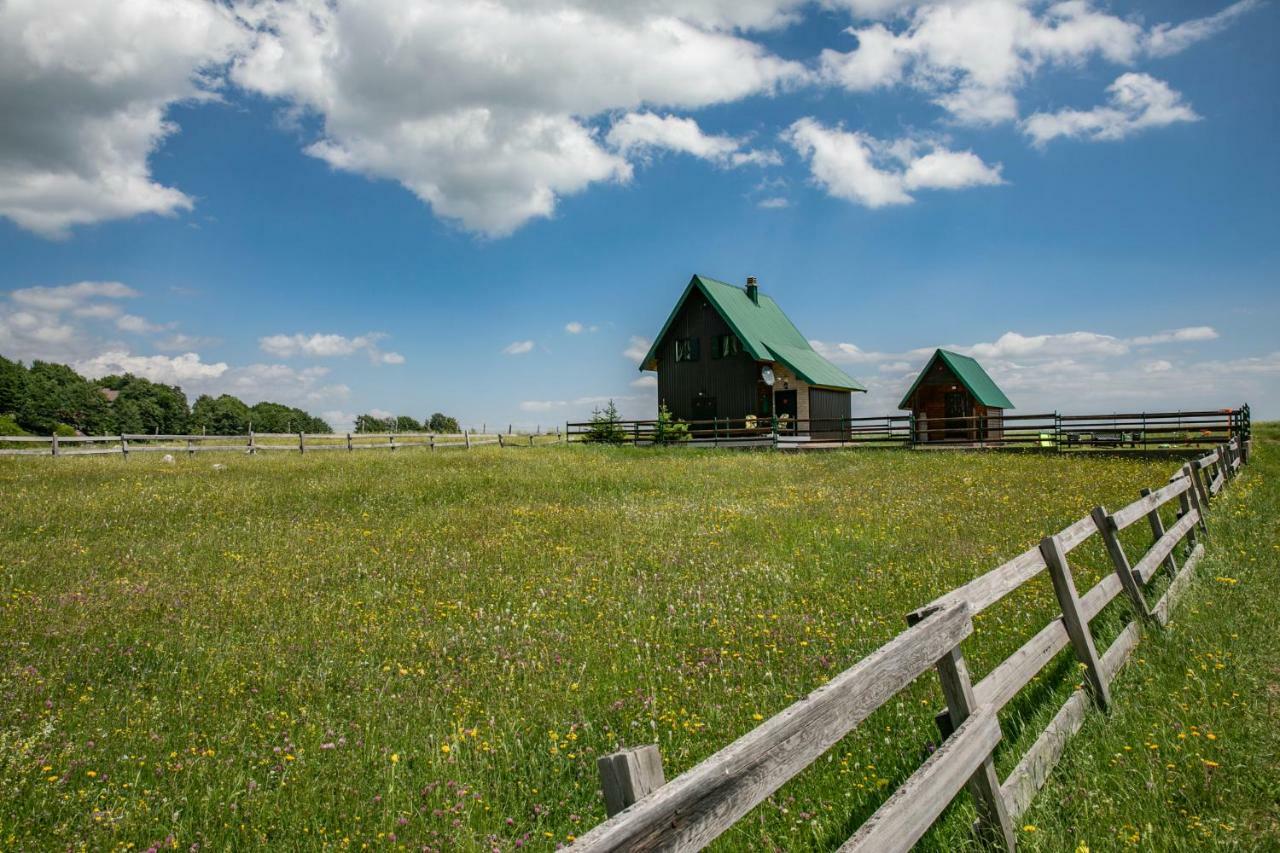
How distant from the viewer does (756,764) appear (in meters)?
2.41

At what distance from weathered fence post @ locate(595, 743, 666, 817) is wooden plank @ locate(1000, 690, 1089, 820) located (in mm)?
3181

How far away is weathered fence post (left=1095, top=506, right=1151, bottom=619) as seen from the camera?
7.20m

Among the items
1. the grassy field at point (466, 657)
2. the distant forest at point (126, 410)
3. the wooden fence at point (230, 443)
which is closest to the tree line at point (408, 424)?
the distant forest at point (126, 410)

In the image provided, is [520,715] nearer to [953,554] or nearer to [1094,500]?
[953,554]

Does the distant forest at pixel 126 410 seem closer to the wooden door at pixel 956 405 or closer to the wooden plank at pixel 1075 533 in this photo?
the wooden door at pixel 956 405

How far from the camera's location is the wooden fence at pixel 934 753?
2109mm

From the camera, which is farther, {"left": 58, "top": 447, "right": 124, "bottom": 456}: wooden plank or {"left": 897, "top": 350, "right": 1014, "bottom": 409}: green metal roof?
{"left": 897, "top": 350, "right": 1014, "bottom": 409}: green metal roof

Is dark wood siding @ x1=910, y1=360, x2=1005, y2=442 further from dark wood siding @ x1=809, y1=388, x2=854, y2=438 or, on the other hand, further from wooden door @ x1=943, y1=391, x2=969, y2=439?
dark wood siding @ x1=809, y1=388, x2=854, y2=438

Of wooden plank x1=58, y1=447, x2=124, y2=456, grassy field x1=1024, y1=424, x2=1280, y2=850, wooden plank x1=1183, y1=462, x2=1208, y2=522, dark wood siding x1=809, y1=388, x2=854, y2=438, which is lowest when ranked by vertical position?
grassy field x1=1024, y1=424, x2=1280, y2=850

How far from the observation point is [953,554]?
11.3 m

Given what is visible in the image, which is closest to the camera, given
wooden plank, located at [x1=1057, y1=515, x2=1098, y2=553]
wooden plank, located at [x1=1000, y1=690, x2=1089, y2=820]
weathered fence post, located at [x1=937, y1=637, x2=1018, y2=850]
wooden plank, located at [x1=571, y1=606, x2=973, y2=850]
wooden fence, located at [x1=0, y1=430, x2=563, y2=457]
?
wooden plank, located at [x1=571, y1=606, x2=973, y2=850]

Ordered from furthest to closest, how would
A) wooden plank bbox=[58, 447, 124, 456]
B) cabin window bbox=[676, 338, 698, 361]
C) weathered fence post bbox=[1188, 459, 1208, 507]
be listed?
cabin window bbox=[676, 338, 698, 361] < wooden plank bbox=[58, 447, 124, 456] < weathered fence post bbox=[1188, 459, 1208, 507]

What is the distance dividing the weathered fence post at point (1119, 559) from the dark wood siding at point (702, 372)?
103 ft

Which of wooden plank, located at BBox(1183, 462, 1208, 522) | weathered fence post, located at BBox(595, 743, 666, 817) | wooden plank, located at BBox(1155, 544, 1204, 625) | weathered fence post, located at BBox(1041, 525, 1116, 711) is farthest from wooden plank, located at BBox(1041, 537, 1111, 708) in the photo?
wooden plank, located at BBox(1183, 462, 1208, 522)
